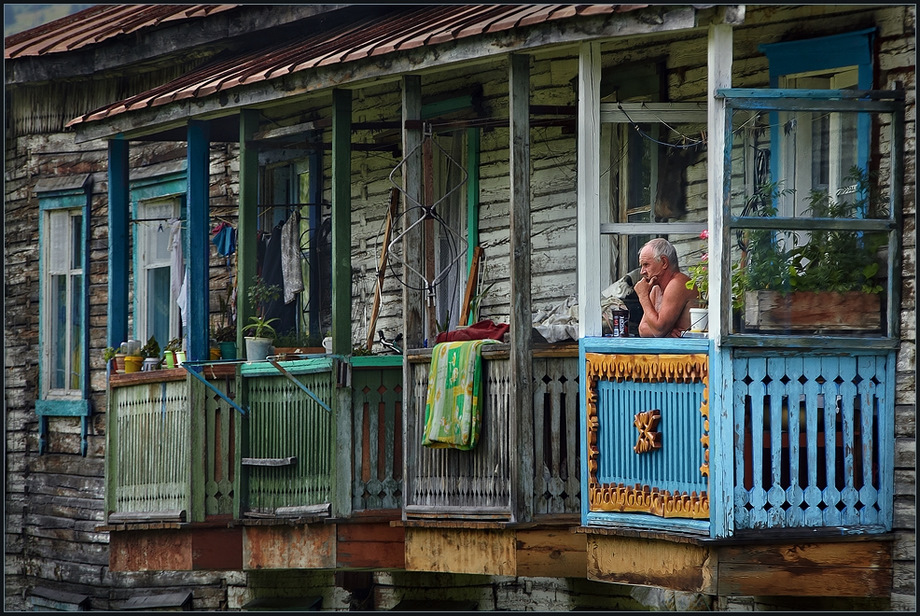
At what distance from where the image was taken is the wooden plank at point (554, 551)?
28.5 feet

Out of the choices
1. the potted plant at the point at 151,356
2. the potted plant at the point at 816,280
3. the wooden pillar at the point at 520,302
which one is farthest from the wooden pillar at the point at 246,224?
the potted plant at the point at 816,280

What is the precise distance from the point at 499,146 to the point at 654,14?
371cm

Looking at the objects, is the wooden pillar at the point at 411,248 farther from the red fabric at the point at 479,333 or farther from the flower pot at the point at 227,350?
the flower pot at the point at 227,350

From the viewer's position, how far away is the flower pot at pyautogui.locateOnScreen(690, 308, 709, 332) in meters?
8.16

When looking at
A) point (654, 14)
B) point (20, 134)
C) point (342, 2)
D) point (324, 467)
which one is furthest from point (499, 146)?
point (20, 134)

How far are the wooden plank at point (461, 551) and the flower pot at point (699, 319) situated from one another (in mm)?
1654

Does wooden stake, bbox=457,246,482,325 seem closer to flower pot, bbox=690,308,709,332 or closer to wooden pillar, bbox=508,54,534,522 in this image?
wooden pillar, bbox=508,54,534,522

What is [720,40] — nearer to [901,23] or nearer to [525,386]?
[901,23]

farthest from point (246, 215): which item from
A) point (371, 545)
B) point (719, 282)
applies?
point (719, 282)

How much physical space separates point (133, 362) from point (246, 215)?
6.15 feet

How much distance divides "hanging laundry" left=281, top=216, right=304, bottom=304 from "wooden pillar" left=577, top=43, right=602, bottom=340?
4.36 m

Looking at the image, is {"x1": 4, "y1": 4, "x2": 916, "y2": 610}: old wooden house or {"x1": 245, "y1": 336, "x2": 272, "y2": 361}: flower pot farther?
{"x1": 245, "y1": 336, "x2": 272, "y2": 361}: flower pot

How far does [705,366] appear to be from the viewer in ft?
25.5

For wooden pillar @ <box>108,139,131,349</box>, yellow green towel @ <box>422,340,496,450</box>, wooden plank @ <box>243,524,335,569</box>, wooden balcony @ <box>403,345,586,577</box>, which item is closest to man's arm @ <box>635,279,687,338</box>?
wooden balcony @ <box>403,345,586,577</box>
